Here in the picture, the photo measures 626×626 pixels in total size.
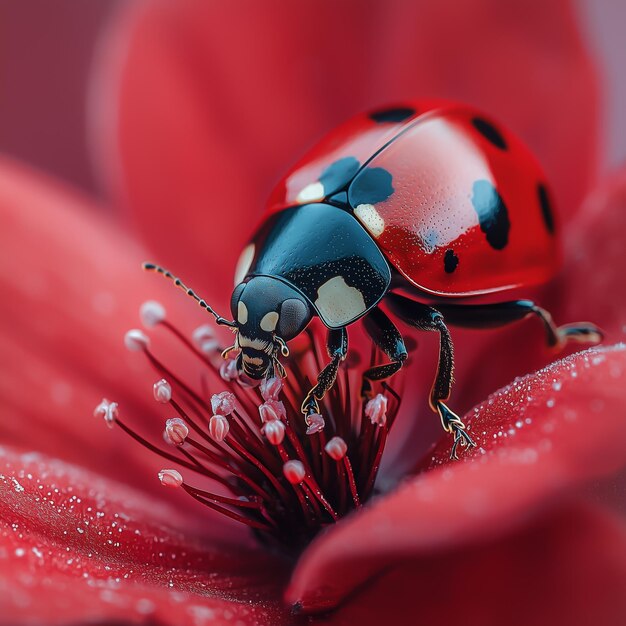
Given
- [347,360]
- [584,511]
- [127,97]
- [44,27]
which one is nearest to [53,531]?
[347,360]

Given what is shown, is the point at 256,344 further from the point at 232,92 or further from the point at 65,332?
the point at 232,92

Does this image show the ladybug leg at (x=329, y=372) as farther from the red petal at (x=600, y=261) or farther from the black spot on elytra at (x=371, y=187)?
the red petal at (x=600, y=261)

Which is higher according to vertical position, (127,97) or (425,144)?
(127,97)

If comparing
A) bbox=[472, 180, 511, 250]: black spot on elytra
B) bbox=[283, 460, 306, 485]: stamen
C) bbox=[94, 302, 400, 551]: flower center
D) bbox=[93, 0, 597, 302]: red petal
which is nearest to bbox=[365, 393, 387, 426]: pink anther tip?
bbox=[94, 302, 400, 551]: flower center

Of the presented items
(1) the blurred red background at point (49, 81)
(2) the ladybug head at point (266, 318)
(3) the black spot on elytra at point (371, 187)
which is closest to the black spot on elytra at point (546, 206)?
(3) the black spot on elytra at point (371, 187)

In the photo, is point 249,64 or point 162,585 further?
point 249,64

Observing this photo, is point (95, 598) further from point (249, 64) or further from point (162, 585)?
point (249, 64)
